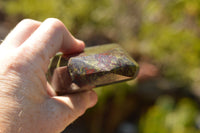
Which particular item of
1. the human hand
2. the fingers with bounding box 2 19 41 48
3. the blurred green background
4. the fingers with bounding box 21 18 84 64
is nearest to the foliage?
the blurred green background

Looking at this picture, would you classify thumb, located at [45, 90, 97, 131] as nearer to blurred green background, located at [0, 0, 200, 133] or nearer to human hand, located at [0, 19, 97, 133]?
human hand, located at [0, 19, 97, 133]

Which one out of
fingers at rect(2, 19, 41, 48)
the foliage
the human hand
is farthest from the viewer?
the foliage

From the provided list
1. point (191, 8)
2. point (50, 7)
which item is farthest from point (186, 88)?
point (50, 7)

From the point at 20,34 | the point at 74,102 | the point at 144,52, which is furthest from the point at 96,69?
the point at 144,52

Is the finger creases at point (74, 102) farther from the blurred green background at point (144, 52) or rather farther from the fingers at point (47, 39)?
the blurred green background at point (144, 52)

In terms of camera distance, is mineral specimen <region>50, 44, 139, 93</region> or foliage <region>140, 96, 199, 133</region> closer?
mineral specimen <region>50, 44, 139, 93</region>

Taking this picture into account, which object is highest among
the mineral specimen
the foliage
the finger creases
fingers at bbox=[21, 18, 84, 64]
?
fingers at bbox=[21, 18, 84, 64]

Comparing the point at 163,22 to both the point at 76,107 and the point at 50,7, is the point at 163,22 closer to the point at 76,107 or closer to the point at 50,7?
the point at 50,7
